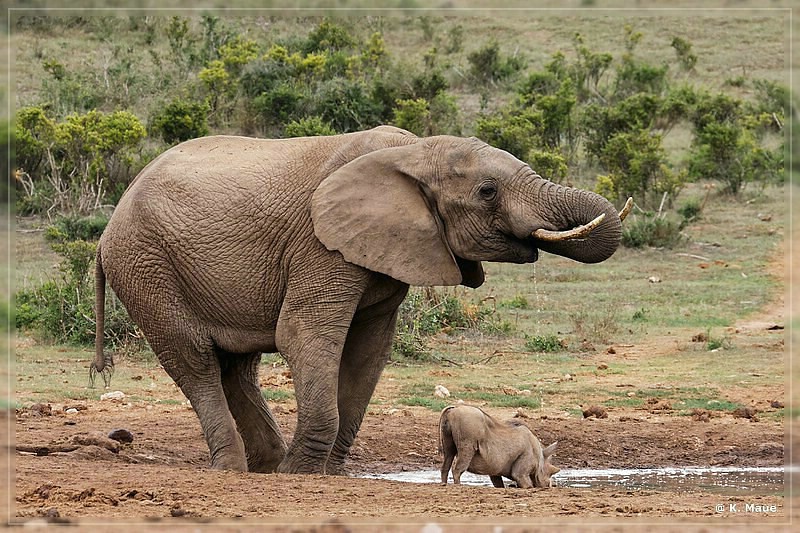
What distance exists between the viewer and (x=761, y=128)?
76.4 feet

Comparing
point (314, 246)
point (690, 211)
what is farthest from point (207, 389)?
point (690, 211)

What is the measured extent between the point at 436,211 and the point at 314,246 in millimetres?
742

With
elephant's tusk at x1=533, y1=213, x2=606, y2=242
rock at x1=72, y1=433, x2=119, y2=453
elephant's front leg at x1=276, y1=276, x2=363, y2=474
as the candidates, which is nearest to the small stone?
elephant's tusk at x1=533, y1=213, x2=606, y2=242

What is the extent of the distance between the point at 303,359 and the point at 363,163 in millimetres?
1201

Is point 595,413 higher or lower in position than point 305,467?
lower

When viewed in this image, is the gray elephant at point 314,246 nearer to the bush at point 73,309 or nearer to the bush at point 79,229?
the bush at point 73,309

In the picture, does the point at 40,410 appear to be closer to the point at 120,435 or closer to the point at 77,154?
the point at 120,435

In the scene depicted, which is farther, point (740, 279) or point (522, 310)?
point (740, 279)

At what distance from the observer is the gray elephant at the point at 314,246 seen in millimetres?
7332

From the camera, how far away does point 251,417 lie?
328 inches

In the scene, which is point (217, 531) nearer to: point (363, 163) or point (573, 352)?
point (363, 163)

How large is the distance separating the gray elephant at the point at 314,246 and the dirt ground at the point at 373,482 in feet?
2.17

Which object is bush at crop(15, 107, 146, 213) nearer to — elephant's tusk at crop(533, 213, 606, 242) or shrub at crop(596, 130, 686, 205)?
shrub at crop(596, 130, 686, 205)

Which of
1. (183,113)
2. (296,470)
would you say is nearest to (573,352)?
(296,470)
